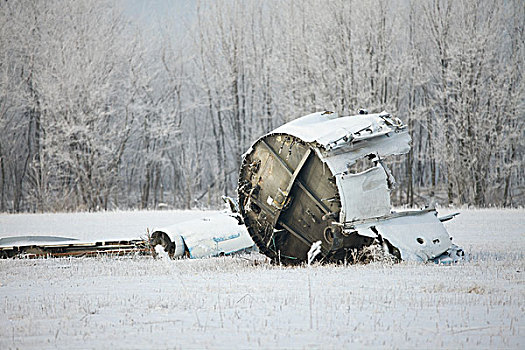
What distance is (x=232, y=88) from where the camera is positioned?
33969 millimetres

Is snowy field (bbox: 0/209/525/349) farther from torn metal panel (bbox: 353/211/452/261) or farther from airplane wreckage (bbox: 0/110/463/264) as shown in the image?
airplane wreckage (bbox: 0/110/463/264)

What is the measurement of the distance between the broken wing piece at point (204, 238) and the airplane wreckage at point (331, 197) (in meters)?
1.61

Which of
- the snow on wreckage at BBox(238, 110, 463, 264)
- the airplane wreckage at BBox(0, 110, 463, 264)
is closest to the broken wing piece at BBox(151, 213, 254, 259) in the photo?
the airplane wreckage at BBox(0, 110, 463, 264)

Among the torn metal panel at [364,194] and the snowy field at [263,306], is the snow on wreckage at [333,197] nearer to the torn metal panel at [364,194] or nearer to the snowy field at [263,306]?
the torn metal panel at [364,194]

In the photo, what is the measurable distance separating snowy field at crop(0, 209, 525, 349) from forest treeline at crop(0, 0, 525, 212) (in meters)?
20.0

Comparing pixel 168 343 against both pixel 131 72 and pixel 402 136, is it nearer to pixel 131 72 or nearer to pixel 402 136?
pixel 402 136

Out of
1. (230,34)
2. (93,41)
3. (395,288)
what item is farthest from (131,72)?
(395,288)

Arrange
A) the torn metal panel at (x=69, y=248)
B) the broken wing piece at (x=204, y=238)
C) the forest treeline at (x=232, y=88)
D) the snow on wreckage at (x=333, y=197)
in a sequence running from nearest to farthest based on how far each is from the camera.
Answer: the snow on wreckage at (x=333, y=197), the broken wing piece at (x=204, y=238), the torn metal panel at (x=69, y=248), the forest treeline at (x=232, y=88)

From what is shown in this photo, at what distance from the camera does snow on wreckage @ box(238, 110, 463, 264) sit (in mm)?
8188

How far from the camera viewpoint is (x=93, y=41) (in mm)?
31172

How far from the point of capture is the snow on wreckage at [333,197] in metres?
8.19

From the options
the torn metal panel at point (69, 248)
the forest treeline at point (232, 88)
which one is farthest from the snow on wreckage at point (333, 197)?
the forest treeline at point (232, 88)

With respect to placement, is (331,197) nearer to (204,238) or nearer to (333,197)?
(333,197)

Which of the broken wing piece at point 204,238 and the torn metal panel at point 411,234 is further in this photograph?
the broken wing piece at point 204,238
